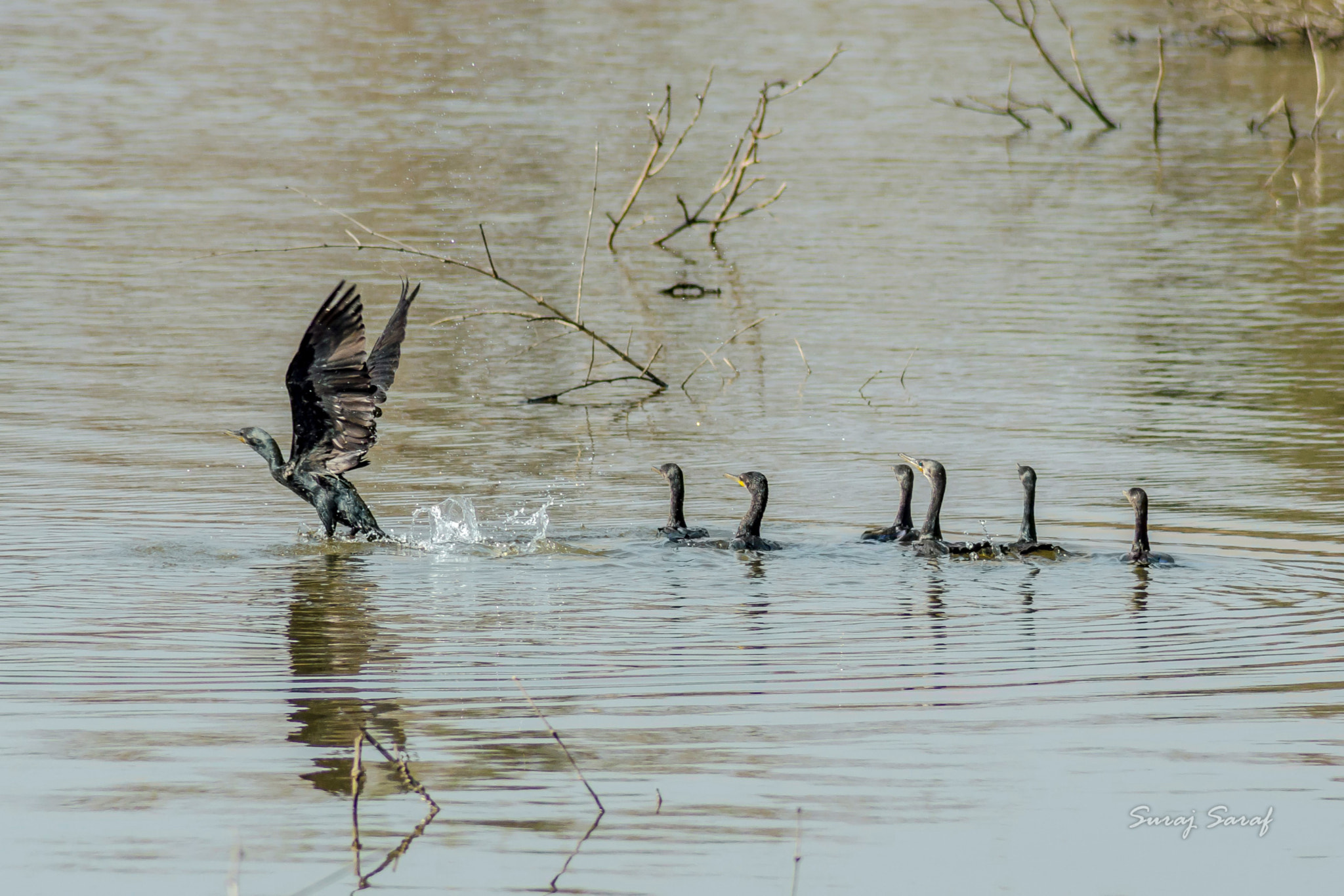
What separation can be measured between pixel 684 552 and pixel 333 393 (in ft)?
7.66

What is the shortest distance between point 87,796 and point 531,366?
39.4 ft

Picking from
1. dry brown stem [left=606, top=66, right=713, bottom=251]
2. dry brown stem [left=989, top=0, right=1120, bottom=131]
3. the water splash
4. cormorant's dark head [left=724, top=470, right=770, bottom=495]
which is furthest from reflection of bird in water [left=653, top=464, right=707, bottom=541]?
dry brown stem [left=989, top=0, right=1120, bottom=131]

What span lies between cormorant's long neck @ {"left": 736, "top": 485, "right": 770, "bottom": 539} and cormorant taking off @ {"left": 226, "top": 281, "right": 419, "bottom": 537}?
7.41ft

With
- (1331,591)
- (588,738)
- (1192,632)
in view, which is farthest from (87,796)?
(1331,591)

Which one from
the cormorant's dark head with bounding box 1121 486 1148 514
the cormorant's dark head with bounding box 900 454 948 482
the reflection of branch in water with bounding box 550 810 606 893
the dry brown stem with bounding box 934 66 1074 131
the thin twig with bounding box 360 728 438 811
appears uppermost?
the dry brown stem with bounding box 934 66 1074 131

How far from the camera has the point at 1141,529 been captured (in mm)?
11586

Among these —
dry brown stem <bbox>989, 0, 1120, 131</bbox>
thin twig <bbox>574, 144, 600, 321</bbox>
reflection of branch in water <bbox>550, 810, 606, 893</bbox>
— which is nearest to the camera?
reflection of branch in water <bbox>550, 810, 606, 893</bbox>

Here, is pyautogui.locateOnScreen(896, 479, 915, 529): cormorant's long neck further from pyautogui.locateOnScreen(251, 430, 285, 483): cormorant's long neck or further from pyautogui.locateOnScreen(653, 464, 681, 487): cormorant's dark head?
pyautogui.locateOnScreen(251, 430, 285, 483): cormorant's long neck

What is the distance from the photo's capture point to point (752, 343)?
64.7ft

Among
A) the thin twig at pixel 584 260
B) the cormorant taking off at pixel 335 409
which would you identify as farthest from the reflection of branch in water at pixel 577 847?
the thin twig at pixel 584 260

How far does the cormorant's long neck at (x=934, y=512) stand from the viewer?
39.5 feet

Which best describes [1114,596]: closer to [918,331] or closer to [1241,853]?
[1241,853]

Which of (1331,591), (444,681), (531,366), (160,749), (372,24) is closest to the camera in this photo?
(160,749)

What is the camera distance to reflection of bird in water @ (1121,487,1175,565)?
11477 millimetres
